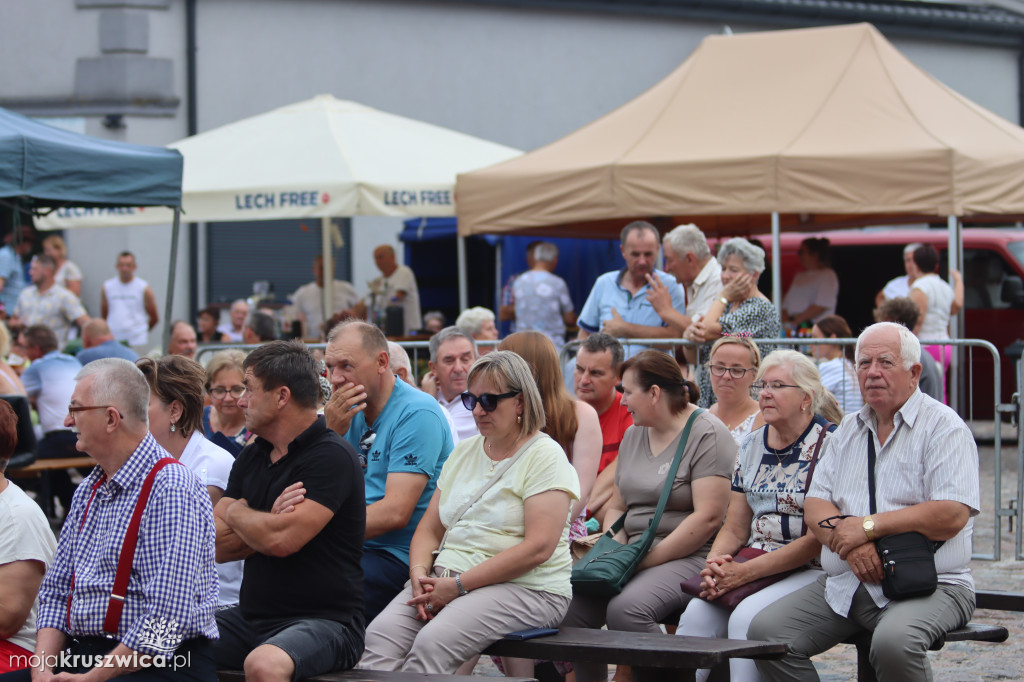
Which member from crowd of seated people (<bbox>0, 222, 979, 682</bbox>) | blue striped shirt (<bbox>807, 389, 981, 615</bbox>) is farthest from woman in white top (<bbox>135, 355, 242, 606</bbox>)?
blue striped shirt (<bbox>807, 389, 981, 615</bbox>)

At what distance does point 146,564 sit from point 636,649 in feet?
5.62

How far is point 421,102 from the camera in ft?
60.6

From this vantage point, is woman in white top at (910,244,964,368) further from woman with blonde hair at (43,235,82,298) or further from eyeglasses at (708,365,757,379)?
woman with blonde hair at (43,235,82,298)

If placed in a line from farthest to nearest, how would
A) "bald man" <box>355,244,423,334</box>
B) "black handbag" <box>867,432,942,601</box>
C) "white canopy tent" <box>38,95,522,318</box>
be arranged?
"bald man" <box>355,244,423,334</box>, "white canopy tent" <box>38,95,522,318</box>, "black handbag" <box>867,432,942,601</box>

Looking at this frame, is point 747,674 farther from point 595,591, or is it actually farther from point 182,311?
point 182,311

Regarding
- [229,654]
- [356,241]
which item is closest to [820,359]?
[229,654]

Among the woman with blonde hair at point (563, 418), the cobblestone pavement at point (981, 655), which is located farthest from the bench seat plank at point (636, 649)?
the cobblestone pavement at point (981, 655)

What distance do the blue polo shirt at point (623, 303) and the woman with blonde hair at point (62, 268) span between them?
27.3 ft

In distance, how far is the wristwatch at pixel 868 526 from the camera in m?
4.65

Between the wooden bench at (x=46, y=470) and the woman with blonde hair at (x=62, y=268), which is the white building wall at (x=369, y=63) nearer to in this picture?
the woman with blonde hair at (x=62, y=268)

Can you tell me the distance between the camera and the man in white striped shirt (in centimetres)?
457

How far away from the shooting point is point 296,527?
4219mm

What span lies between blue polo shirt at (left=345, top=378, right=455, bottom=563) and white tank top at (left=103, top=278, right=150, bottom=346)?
32.3 ft

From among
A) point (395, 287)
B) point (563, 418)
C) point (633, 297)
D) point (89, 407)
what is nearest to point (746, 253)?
point (633, 297)
